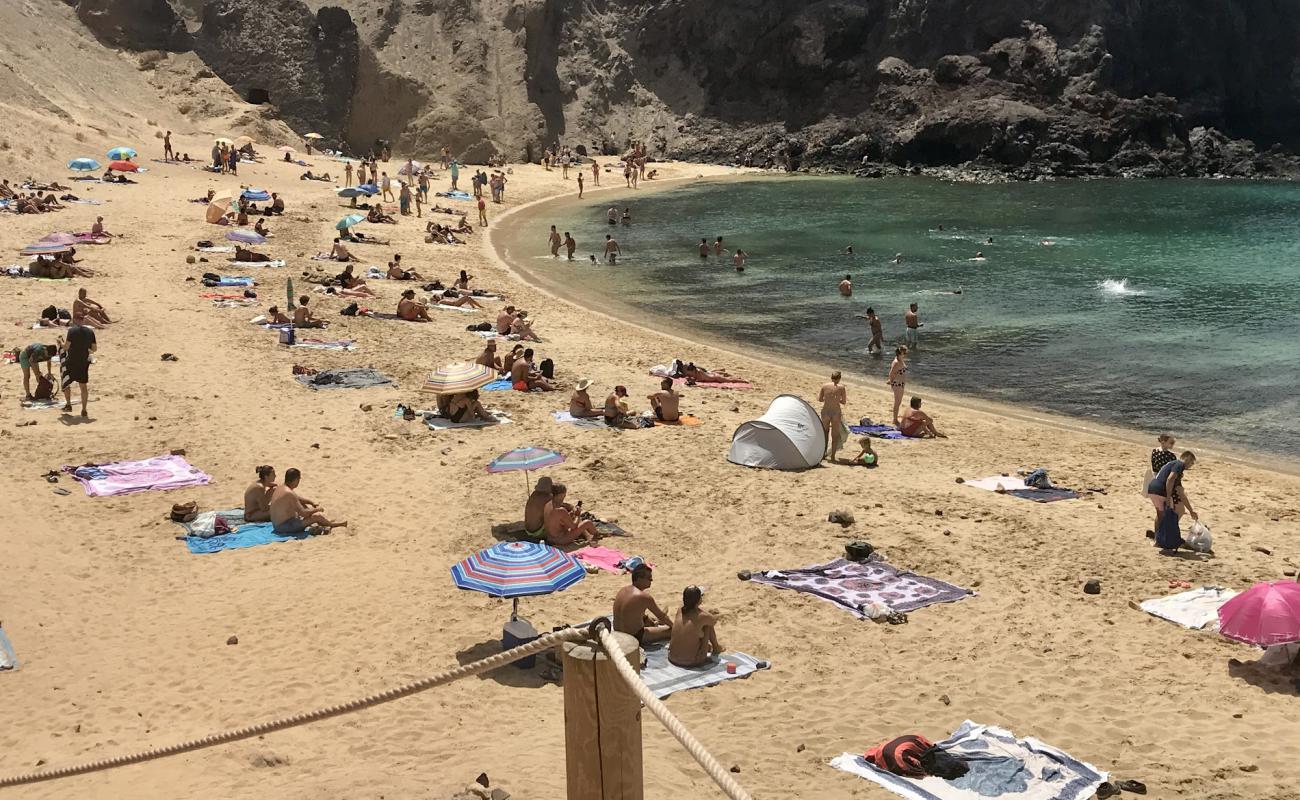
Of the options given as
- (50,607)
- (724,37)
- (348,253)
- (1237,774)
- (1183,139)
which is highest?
(724,37)

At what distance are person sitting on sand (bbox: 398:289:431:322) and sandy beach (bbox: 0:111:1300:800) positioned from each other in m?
4.45

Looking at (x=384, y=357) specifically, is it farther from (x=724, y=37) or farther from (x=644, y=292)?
(x=724, y=37)

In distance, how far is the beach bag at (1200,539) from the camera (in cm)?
1277

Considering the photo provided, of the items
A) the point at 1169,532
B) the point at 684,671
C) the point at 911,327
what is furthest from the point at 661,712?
the point at 911,327

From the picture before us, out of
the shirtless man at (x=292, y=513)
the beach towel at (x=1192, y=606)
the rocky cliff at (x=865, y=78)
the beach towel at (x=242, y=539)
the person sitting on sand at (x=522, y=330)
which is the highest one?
the rocky cliff at (x=865, y=78)

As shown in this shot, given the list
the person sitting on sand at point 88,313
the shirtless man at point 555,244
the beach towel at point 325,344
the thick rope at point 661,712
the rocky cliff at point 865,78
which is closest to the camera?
the thick rope at point 661,712

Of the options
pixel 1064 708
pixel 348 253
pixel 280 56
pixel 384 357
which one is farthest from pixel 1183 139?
pixel 1064 708

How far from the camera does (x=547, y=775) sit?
754 centimetres

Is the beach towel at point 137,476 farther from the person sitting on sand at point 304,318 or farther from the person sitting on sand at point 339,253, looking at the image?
the person sitting on sand at point 339,253

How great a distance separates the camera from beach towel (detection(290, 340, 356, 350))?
2159cm

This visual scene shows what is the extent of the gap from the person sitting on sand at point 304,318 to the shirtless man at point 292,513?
10824 mm

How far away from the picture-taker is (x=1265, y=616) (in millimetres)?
9336

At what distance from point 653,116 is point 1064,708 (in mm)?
79988

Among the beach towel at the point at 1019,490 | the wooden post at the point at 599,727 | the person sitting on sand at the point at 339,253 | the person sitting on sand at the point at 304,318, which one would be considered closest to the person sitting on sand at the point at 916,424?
the beach towel at the point at 1019,490
